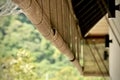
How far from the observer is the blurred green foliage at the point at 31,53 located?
1081 cm

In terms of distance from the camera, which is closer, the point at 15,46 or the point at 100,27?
the point at 100,27

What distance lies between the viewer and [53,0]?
201cm

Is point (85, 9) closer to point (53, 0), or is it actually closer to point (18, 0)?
point (53, 0)

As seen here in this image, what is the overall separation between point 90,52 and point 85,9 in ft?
4.60

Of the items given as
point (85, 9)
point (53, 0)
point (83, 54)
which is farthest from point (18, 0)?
point (83, 54)

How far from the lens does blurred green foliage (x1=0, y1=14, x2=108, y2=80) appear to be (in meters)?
10.8

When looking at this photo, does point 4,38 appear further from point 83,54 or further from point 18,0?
point 18,0

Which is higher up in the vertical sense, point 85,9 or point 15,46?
point 85,9

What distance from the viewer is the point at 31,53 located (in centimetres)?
1254

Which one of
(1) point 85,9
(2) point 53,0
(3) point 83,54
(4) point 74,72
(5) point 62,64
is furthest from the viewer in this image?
(5) point 62,64

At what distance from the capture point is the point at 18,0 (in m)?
1.09

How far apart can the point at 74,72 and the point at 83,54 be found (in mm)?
7071

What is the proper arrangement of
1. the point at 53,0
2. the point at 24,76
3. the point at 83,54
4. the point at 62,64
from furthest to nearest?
the point at 62,64 → the point at 24,76 → the point at 83,54 → the point at 53,0

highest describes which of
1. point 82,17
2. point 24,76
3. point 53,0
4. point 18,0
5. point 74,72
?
point 18,0
